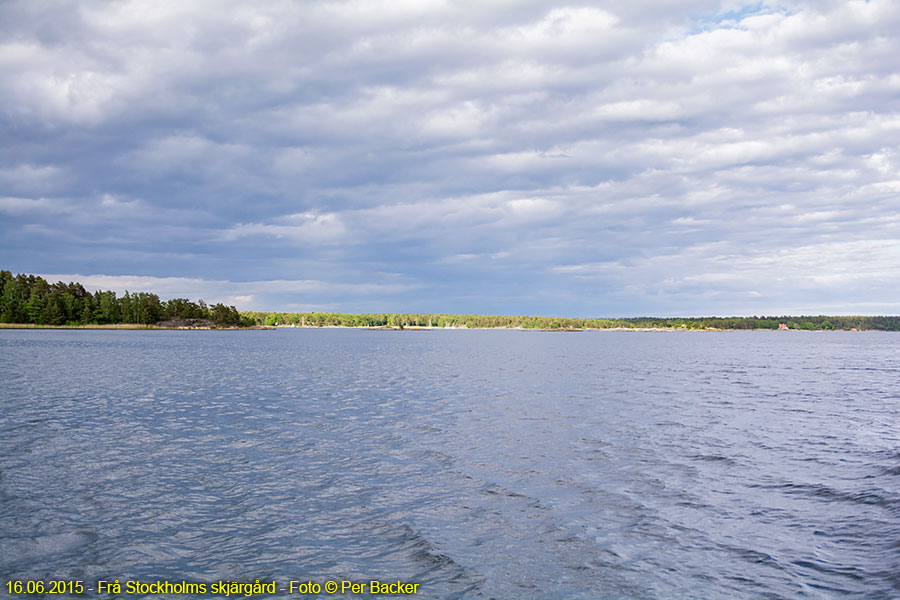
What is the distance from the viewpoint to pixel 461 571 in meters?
14.7

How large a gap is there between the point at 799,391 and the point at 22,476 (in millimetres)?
66549

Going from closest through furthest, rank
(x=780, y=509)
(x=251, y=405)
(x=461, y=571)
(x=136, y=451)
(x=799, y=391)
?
(x=461, y=571), (x=780, y=509), (x=136, y=451), (x=251, y=405), (x=799, y=391)

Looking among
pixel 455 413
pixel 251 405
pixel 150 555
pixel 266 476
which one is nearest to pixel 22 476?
pixel 266 476

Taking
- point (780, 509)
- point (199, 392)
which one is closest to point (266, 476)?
point (780, 509)

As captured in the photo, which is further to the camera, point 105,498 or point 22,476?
point 22,476

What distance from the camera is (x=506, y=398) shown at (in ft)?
170

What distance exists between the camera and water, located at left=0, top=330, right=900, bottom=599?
14734 millimetres

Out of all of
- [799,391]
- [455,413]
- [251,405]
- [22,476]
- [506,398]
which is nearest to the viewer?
[22,476]

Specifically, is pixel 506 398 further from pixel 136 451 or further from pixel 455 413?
pixel 136 451

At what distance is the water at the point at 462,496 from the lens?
14734 millimetres

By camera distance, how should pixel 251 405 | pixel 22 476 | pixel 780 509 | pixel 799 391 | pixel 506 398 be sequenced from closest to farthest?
pixel 780 509
pixel 22 476
pixel 251 405
pixel 506 398
pixel 799 391

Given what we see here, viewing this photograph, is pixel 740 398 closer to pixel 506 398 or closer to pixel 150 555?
pixel 506 398

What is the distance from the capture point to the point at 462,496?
21.2 metres

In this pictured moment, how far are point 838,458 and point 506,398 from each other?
89.2 ft
